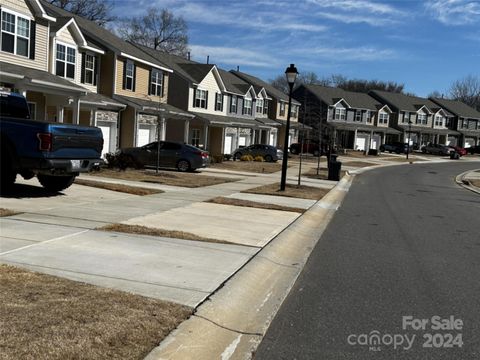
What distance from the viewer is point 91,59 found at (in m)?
29.8

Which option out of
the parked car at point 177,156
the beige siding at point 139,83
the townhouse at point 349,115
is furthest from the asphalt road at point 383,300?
the townhouse at point 349,115

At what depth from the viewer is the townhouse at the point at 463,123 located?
324 ft

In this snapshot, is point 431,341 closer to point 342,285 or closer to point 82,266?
point 342,285

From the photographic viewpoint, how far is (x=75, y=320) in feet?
15.2

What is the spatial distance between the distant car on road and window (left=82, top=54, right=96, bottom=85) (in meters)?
59.6

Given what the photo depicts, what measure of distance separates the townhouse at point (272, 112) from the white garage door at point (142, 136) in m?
24.1

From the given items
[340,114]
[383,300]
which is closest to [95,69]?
[383,300]

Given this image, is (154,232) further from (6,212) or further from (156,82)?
(156,82)

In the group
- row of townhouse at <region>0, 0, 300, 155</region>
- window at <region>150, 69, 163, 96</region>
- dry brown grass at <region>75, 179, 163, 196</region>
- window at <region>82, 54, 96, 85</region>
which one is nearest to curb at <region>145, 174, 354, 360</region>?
dry brown grass at <region>75, 179, 163, 196</region>

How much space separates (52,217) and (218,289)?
16.3 feet

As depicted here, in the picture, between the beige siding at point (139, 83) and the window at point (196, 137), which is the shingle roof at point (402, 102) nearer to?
the window at point (196, 137)

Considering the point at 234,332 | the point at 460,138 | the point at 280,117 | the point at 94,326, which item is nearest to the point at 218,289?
the point at 234,332

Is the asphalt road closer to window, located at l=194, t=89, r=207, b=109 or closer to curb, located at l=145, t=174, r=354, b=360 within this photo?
curb, located at l=145, t=174, r=354, b=360

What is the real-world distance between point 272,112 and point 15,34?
45.4 m
